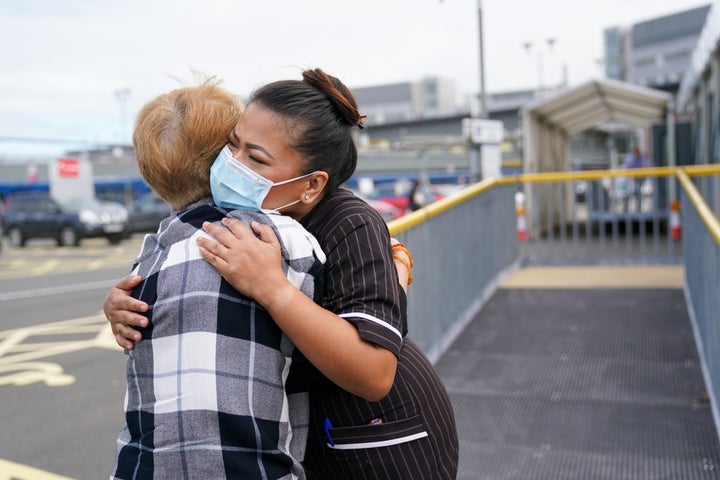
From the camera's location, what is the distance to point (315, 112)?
143cm

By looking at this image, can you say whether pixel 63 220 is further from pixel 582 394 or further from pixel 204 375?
pixel 204 375

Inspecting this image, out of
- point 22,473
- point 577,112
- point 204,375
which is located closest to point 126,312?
point 204,375

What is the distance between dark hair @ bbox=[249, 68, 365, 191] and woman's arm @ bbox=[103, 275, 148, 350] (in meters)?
0.41

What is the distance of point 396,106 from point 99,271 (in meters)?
115

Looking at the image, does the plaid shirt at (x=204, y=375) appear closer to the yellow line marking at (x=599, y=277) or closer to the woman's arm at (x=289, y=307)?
the woman's arm at (x=289, y=307)

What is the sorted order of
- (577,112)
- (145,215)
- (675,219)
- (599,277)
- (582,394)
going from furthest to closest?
(145,215) → (577,112) → (675,219) → (599,277) → (582,394)

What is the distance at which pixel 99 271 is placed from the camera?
48.6ft

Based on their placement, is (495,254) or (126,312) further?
(495,254)

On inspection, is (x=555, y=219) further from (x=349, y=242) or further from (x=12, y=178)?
(x=12, y=178)

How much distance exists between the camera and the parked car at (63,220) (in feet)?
74.8

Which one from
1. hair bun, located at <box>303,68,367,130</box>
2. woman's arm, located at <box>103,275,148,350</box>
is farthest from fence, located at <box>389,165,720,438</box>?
woman's arm, located at <box>103,275,148,350</box>

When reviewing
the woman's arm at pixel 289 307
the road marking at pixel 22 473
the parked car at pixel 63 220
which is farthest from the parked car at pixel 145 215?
the woman's arm at pixel 289 307

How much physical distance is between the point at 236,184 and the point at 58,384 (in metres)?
5.07

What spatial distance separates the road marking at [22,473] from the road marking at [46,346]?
1.76 m
